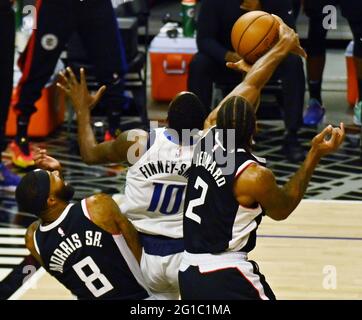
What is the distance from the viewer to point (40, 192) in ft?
15.8

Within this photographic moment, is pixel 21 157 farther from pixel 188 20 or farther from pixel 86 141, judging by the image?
pixel 86 141

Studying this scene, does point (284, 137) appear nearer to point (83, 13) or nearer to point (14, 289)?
point (83, 13)

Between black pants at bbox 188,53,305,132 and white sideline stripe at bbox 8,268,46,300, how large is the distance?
2.28 meters

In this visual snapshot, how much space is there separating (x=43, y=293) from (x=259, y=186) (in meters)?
2.05

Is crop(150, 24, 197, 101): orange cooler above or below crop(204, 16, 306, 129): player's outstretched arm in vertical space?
below

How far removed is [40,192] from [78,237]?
0.25 meters

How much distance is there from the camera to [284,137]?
854 centimetres

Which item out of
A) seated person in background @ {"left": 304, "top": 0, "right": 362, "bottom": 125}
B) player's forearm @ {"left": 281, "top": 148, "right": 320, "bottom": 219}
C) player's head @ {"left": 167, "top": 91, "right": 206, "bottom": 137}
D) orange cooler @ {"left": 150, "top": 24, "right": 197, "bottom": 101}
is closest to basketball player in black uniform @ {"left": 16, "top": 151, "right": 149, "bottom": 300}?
player's head @ {"left": 167, "top": 91, "right": 206, "bottom": 137}

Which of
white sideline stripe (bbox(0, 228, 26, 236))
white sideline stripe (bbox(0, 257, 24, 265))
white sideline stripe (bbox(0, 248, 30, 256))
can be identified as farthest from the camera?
white sideline stripe (bbox(0, 228, 26, 236))

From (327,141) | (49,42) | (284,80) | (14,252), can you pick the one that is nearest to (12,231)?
(14,252)

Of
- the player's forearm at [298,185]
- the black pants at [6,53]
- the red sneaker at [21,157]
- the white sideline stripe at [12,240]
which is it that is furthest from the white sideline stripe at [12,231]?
the player's forearm at [298,185]

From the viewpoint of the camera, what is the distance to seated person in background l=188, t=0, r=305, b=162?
27.1 feet
